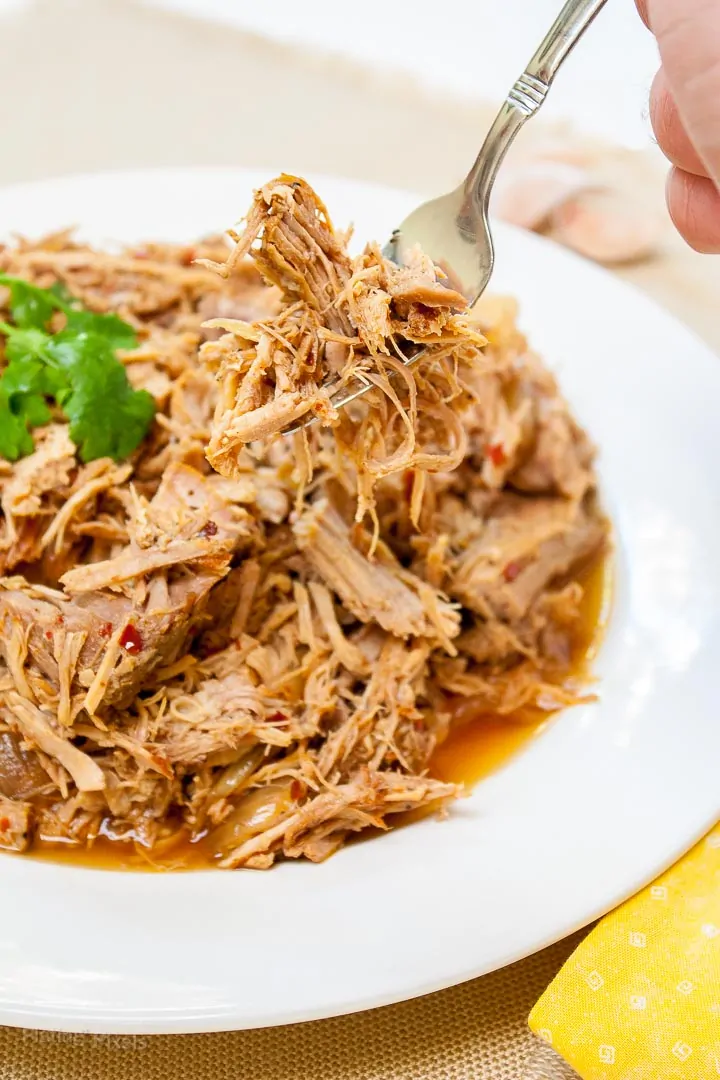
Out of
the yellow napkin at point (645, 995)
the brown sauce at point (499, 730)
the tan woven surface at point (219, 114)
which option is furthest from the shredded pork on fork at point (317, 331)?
the tan woven surface at point (219, 114)

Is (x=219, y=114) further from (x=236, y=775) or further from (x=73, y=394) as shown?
(x=236, y=775)

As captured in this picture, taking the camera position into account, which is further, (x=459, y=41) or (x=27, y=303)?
(x=459, y=41)

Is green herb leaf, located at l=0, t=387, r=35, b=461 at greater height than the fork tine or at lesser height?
lesser

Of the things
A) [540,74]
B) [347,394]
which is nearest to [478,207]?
[540,74]

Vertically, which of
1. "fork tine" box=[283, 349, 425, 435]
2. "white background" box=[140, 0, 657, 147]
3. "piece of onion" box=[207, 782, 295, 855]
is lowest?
"piece of onion" box=[207, 782, 295, 855]

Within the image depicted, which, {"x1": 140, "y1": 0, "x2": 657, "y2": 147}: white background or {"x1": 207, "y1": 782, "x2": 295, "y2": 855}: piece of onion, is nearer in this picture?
{"x1": 207, "y1": 782, "x2": 295, "y2": 855}: piece of onion

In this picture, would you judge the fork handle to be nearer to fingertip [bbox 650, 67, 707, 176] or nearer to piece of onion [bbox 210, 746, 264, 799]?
fingertip [bbox 650, 67, 707, 176]

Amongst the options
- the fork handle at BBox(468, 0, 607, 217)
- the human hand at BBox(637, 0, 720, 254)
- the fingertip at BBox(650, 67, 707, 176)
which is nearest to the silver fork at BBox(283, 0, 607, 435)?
the fork handle at BBox(468, 0, 607, 217)
